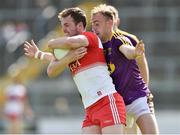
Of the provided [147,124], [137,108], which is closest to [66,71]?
[137,108]

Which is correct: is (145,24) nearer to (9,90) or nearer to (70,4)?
(70,4)

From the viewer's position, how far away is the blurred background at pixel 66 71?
77.2 ft

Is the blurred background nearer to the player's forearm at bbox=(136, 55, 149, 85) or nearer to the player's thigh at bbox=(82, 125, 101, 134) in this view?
the player's forearm at bbox=(136, 55, 149, 85)

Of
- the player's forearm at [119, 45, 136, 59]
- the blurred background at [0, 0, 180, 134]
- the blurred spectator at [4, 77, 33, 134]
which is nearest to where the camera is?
the player's forearm at [119, 45, 136, 59]

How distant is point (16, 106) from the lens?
21.9m

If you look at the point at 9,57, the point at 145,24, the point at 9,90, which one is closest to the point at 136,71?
the point at 9,90

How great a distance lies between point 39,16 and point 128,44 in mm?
15392

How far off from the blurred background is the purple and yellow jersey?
13.0 m

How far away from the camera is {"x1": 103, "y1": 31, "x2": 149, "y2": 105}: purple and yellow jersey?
30.3ft

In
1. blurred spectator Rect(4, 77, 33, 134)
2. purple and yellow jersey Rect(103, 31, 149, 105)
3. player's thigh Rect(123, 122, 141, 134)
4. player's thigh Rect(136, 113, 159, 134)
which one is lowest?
blurred spectator Rect(4, 77, 33, 134)

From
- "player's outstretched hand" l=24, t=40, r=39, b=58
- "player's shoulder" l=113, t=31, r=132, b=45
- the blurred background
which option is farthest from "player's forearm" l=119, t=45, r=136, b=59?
the blurred background

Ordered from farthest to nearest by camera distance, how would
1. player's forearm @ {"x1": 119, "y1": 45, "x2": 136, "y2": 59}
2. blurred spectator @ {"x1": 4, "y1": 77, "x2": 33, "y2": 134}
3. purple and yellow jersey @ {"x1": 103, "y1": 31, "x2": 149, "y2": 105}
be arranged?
blurred spectator @ {"x1": 4, "y1": 77, "x2": 33, "y2": 134}, purple and yellow jersey @ {"x1": 103, "y1": 31, "x2": 149, "y2": 105}, player's forearm @ {"x1": 119, "y1": 45, "x2": 136, "y2": 59}

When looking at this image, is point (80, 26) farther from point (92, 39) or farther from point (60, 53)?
point (60, 53)

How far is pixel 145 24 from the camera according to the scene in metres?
25.3
